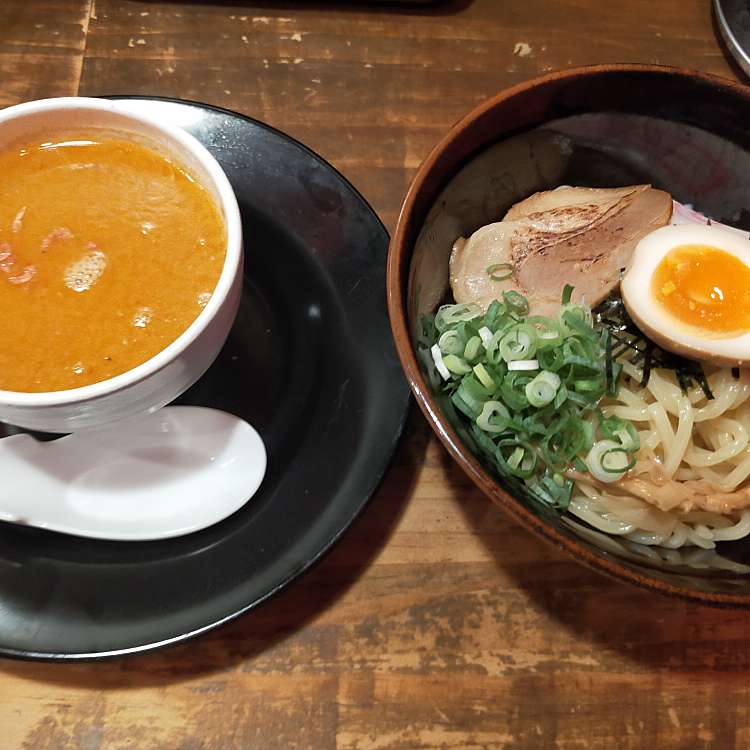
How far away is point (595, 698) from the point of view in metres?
1.07

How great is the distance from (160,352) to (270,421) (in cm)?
26

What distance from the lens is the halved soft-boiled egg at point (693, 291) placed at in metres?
1.09

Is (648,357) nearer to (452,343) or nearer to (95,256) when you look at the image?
(452,343)

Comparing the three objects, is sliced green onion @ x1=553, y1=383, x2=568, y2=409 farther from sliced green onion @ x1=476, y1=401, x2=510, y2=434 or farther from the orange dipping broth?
the orange dipping broth

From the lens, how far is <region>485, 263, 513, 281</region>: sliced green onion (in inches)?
46.2

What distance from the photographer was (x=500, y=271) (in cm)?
118

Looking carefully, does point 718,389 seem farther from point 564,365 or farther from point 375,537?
point 375,537

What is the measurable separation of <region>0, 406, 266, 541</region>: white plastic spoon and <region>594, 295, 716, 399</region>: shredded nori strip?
606mm

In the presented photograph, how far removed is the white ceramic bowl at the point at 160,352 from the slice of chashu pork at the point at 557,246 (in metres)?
0.42

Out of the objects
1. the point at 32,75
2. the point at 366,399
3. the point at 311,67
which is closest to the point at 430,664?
the point at 366,399

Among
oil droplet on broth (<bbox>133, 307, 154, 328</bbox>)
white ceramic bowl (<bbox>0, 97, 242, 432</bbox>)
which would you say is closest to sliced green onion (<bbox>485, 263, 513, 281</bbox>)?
white ceramic bowl (<bbox>0, 97, 242, 432</bbox>)

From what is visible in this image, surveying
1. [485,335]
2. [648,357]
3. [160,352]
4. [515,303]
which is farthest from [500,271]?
[160,352]

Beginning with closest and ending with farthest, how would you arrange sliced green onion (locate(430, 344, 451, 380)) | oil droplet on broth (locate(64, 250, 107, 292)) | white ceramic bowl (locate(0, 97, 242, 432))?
1. white ceramic bowl (locate(0, 97, 242, 432))
2. oil droplet on broth (locate(64, 250, 107, 292))
3. sliced green onion (locate(430, 344, 451, 380))

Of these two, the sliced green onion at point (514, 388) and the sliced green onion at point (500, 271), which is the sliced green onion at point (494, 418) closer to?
the sliced green onion at point (514, 388)
